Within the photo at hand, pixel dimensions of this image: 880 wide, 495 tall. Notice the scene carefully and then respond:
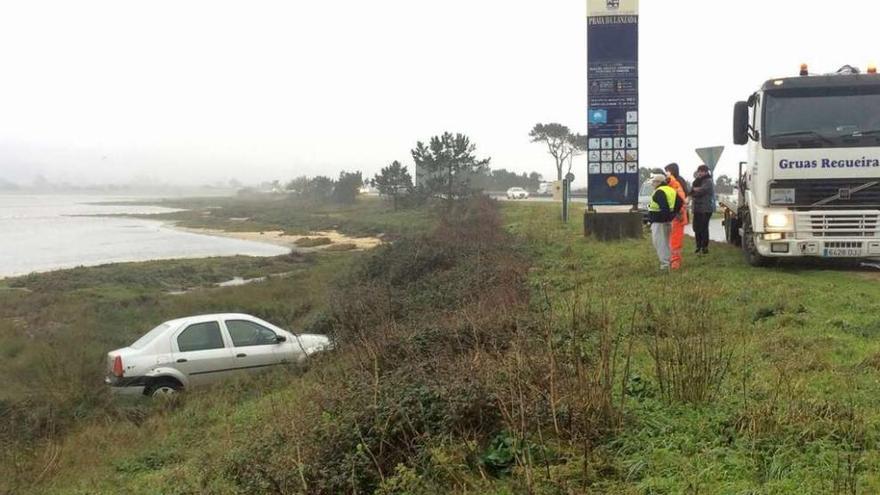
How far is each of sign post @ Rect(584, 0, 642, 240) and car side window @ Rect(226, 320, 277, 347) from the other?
9.17 m

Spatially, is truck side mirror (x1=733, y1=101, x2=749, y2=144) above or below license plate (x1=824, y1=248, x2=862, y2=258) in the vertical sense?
above

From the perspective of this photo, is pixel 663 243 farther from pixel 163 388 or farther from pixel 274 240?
pixel 274 240

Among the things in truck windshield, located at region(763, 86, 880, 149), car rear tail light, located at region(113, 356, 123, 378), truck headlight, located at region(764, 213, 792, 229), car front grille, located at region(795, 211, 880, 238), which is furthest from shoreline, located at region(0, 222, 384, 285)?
car front grille, located at region(795, 211, 880, 238)

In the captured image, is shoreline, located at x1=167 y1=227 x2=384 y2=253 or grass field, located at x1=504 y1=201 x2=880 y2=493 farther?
shoreline, located at x1=167 y1=227 x2=384 y2=253

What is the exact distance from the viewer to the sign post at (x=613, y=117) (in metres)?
17.1

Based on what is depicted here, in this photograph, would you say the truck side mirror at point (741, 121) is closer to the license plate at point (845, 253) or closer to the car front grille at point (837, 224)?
the car front grille at point (837, 224)

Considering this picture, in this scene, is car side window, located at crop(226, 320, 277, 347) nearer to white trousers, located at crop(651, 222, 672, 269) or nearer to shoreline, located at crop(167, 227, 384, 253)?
white trousers, located at crop(651, 222, 672, 269)

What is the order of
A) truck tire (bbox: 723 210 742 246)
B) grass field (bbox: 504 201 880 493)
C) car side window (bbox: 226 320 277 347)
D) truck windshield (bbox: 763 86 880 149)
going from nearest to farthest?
grass field (bbox: 504 201 880 493) < truck windshield (bbox: 763 86 880 149) < car side window (bbox: 226 320 277 347) < truck tire (bbox: 723 210 742 246)

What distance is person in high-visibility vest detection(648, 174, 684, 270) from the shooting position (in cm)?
1162

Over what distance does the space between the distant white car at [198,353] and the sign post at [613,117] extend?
28.7 ft

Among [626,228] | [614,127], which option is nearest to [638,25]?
[614,127]

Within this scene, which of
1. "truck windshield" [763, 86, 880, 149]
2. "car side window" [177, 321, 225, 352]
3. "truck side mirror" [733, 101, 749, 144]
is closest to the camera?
"truck windshield" [763, 86, 880, 149]

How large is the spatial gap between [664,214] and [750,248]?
158cm

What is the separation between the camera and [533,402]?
442cm
